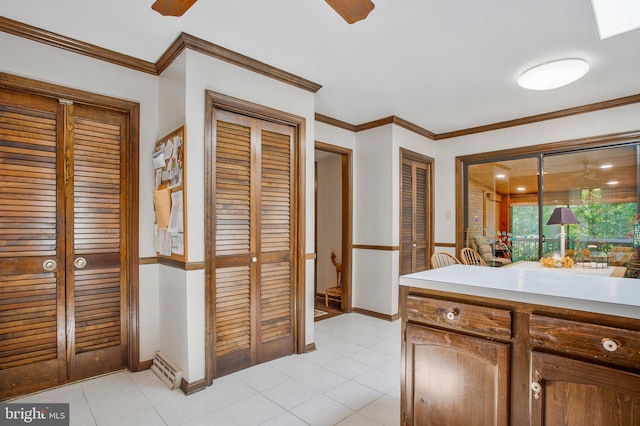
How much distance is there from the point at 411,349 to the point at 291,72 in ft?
8.12

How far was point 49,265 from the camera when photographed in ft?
7.77

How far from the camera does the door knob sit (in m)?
2.36

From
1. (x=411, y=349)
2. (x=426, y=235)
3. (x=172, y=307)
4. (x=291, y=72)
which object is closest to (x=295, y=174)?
(x=291, y=72)

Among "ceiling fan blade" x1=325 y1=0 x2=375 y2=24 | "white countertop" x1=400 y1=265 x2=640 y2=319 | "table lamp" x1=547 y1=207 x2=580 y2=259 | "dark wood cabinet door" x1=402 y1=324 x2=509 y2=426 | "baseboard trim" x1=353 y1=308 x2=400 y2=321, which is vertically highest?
"ceiling fan blade" x1=325 y1=0 x2=375 y2=24

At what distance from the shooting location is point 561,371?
1.13m

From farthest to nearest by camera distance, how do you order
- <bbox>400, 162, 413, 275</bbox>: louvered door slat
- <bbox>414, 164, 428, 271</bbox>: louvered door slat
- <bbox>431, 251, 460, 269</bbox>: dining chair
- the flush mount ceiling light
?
<bbox>414, 164, 428, 271</bbox>: louvered door slat → <bbox>400, 162, 413, 275</bbox>: louvered door slat → <bbox>431, 251, 460, 269</bbox>: dining chair → the flush mount ceiling light

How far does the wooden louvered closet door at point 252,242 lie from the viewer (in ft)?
8.48

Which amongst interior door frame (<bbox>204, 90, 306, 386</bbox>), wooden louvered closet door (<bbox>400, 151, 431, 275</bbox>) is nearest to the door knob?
interior door frame (<bbox>204, 90, 306, 386</bbox>)

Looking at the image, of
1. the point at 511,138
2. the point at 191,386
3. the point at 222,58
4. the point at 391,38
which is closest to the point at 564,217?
the point at 511,138

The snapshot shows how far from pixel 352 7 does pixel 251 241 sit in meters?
1.85

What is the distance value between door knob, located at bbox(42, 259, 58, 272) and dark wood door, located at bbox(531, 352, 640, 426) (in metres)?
2.98

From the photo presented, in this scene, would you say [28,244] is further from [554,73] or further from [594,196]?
[594,196]

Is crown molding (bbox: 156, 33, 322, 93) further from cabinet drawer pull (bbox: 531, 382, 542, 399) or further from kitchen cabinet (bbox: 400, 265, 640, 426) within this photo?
cabinet drawer pull (bbox: 531, 382, 542, 399)

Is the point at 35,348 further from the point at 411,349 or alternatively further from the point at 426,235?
the point at 426,235
